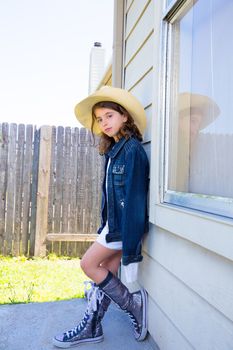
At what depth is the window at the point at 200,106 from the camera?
46.2 inches

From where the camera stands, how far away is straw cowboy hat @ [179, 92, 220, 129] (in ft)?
4.17

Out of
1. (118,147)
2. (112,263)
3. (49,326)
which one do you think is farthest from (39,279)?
(118,147)

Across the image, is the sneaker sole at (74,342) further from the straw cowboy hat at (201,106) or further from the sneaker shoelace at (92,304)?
the straw cowboy hat at (201,106)

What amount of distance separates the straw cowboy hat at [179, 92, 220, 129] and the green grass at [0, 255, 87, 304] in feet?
6.39

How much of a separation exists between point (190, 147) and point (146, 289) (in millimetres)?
877

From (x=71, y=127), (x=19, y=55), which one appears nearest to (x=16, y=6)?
(x=19, y=55)

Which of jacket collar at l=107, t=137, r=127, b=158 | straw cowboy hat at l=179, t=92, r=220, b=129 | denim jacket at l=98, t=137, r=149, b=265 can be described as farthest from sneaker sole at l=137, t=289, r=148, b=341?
straw cowboy hat at l=179, t=92, r=220, b=129

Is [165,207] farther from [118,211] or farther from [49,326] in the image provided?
[49,326]

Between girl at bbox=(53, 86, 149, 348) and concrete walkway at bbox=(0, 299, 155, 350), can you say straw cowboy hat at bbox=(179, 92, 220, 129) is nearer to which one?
girl at bbox=(53, 86, 149, 348)

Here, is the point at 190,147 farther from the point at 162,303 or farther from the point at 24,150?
the point at 24,150

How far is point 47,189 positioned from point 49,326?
234 cm

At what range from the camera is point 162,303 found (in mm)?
1627

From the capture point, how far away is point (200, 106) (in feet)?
4.51

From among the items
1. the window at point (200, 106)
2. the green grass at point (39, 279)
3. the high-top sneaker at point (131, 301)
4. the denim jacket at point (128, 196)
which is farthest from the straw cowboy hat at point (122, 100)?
the green grass at point (39, 279)
